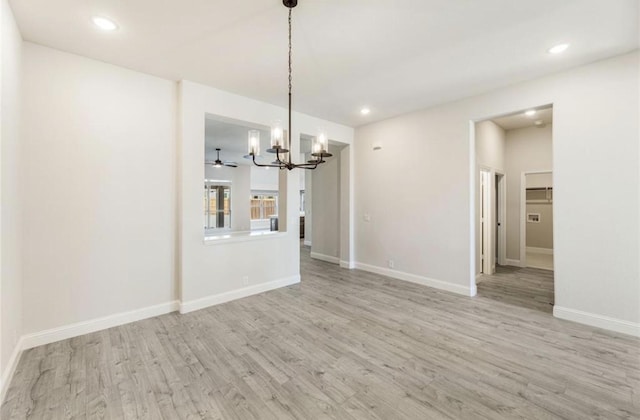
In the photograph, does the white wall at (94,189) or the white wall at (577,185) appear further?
the white wall at (577,185)

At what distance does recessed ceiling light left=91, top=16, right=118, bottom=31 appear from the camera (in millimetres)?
2416

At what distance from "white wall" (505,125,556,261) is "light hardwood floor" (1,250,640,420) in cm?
328

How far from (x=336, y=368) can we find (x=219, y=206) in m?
9.09

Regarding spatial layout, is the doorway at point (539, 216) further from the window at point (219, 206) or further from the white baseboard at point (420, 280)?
the window at point (219, 206)

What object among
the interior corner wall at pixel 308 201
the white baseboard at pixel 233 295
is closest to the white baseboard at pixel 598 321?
the white baseboard at pixel 233 295

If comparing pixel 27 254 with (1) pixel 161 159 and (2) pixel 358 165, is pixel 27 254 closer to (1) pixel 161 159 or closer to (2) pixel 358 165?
(1) pixel 161 159

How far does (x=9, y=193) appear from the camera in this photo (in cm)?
232

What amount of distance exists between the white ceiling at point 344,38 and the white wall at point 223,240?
1.12ft

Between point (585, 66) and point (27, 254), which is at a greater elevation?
point (585, 66)

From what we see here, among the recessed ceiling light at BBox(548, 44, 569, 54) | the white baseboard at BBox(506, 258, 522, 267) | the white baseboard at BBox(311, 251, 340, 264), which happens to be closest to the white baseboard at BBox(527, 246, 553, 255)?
the white baseboard at BBox(506, 258, 522, 267)

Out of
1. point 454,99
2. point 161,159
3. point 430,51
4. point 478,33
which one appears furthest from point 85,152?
point 454,99

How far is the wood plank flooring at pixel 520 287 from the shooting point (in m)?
3.97

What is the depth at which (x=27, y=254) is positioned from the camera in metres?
2.73

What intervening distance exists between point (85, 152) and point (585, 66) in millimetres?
5730
